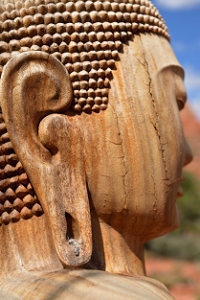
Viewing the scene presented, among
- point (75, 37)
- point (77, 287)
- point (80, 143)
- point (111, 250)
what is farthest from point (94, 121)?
point (77, 287)

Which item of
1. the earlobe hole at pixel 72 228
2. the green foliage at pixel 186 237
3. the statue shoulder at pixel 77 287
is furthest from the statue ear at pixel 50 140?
the green foliage at pixel 186 237

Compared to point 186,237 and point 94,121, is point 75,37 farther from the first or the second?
point 186,237

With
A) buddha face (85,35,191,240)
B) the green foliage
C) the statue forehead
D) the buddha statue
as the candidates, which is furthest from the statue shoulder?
the green foliage

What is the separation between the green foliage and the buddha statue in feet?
46.7

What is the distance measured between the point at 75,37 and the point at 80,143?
375 millimetres

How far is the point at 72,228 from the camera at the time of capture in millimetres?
1960

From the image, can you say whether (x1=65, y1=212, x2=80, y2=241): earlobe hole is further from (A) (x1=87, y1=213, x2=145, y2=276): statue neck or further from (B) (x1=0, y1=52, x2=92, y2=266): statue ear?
(A) (x1=87, y1=213, x2=145, y2=276): statue neck

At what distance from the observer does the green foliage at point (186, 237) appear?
16.5 metres

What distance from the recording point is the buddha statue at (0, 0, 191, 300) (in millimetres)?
1939

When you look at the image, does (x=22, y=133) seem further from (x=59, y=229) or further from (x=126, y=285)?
(x=126, y=285)

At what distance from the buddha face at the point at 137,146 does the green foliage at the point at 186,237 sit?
14172 mm

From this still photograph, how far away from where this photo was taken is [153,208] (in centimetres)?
212

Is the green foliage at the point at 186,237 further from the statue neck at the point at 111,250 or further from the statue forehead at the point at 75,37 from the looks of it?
the statue forehead at the point at 75,37

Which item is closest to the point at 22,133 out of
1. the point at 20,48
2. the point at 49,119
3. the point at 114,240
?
the point at 49,119
